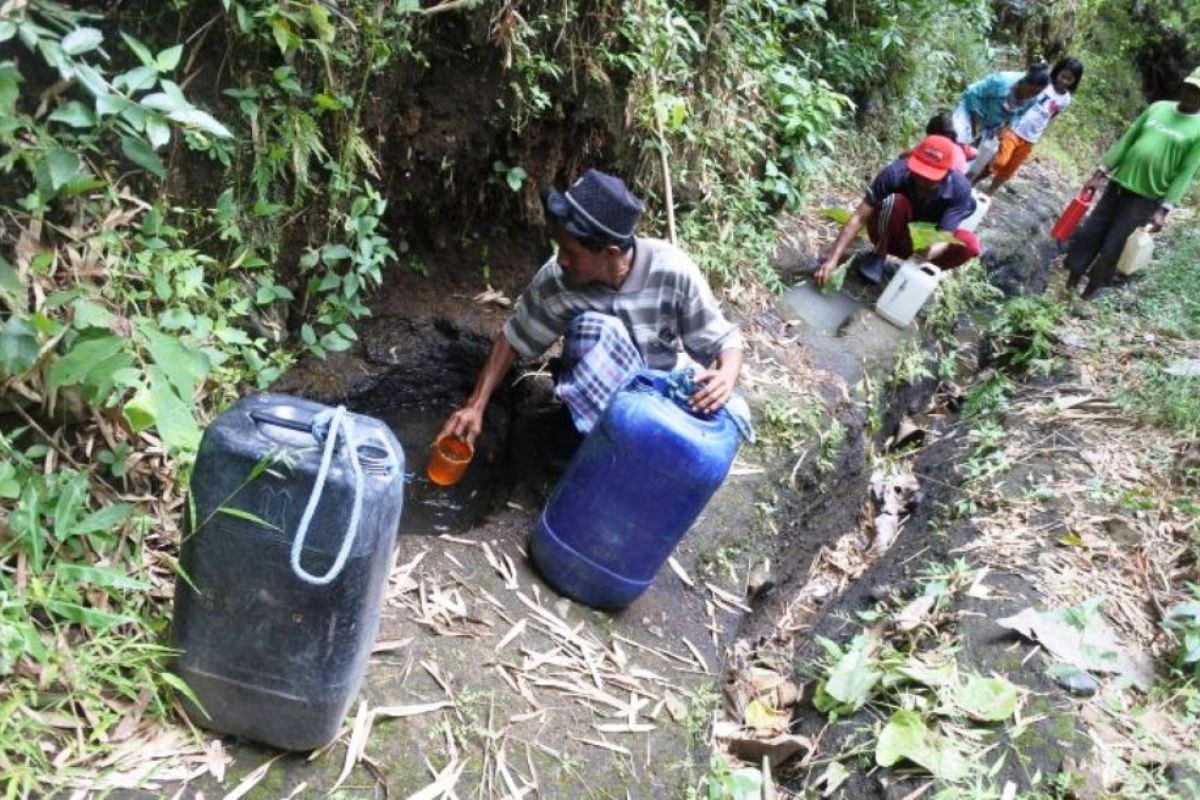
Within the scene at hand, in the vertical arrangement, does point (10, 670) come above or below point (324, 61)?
below

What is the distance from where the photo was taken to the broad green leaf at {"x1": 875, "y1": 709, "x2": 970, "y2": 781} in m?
3.24

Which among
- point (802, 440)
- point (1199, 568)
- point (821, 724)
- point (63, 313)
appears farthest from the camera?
point (802, 440)

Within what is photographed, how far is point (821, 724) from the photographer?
12.0 feet

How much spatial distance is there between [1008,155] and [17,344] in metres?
8.74

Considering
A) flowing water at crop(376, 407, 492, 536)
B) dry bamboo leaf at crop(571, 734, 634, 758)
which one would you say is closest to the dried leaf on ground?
dry bamboo leaf at crop(571, 734, 634, 758)

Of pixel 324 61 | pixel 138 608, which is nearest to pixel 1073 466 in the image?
pixel 324 61

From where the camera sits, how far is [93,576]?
2.33 meters

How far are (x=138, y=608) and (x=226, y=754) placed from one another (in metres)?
0.49

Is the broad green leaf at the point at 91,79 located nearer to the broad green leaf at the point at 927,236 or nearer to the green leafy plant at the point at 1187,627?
the green leafy plant at the point at 1187,627

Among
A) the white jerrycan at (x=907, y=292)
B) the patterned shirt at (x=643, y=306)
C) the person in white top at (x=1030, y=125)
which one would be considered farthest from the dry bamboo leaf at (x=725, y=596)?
the person in white top at (x=1030, y=125)

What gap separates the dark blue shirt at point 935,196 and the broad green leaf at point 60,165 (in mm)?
5272

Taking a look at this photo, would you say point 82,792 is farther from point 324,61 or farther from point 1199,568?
point 1199,568

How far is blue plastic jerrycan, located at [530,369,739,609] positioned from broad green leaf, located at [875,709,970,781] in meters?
1.07

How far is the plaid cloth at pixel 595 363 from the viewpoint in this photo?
3557 mm
